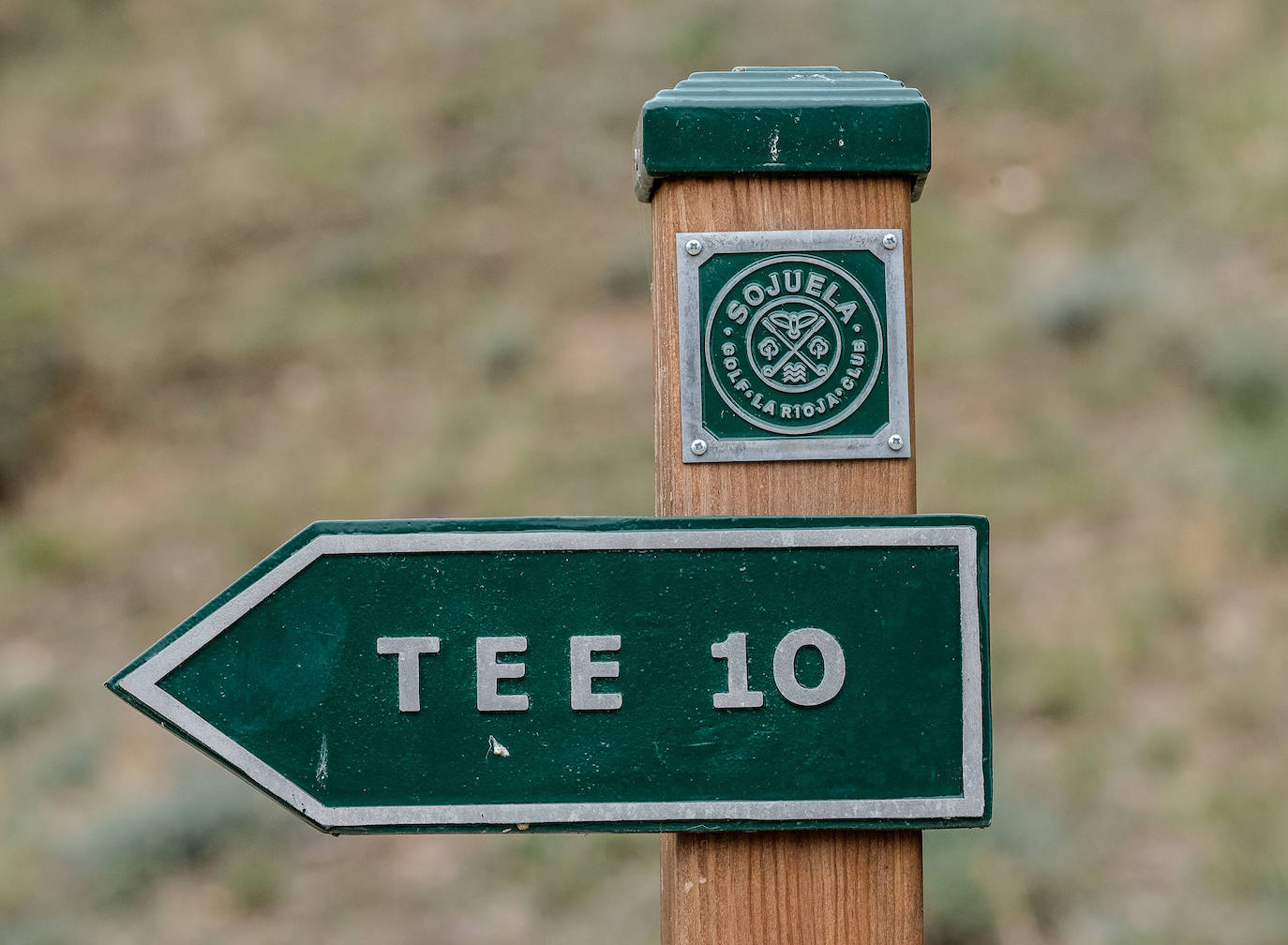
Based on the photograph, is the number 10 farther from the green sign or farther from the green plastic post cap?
the green plastic post cap

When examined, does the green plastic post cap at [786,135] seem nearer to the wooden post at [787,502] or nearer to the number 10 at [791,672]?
the wooden post at [787,502]

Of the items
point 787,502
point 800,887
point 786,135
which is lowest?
point 800,887

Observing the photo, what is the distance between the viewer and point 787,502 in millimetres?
1117

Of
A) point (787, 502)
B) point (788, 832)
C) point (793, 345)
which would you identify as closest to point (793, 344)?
point (793, 345)

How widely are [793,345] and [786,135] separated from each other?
19 centimetres

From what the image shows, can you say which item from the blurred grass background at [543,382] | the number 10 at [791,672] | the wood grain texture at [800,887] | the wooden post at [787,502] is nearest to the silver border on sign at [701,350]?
the wooden post at [787,502]

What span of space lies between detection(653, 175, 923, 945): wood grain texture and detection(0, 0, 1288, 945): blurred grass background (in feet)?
8.54

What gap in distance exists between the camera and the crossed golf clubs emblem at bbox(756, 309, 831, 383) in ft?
3.59

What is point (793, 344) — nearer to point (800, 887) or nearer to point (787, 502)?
point (787, 502)

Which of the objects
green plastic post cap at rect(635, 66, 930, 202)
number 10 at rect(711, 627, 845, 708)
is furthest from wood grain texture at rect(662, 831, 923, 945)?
green plastic post cap at rect(635, 66, 930, 202)

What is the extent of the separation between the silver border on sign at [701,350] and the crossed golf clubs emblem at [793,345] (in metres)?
0.06

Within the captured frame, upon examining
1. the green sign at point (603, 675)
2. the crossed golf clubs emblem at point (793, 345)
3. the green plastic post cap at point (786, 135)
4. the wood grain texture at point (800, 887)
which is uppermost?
the green plastic post cap at point (786, 135)

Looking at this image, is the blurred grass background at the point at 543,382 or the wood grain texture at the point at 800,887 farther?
the blurred grass background at the point at 543,382

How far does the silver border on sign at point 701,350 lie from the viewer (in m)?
1.10
